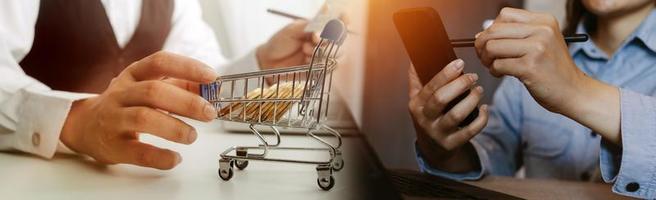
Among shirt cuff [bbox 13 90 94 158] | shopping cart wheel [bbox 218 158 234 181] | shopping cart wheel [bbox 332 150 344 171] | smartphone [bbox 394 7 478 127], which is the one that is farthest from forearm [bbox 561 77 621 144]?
shirt cuff [bbox 13 90 94 158]

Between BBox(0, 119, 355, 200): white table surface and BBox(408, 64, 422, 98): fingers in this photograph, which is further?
BBox(408, 64, 422, 98): fingers

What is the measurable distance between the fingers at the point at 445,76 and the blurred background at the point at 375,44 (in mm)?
52

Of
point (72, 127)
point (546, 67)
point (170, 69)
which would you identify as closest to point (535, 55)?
point (546, 67)

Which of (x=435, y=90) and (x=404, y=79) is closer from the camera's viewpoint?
(x=435, y=90)

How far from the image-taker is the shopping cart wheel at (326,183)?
66 centimetres

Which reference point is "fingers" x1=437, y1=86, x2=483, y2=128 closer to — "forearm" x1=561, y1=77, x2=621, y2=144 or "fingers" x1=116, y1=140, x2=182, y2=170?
"forearm" x1=561, y1=77, x2=621, y2=144

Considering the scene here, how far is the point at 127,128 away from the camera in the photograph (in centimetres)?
67

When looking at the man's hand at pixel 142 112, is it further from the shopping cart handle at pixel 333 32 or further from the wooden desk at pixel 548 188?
the wooden desk at pixel 548 188

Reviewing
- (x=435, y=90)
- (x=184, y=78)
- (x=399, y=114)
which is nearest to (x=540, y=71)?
(x=435, y=90)

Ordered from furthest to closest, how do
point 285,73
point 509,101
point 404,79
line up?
point 509,101 < point 404,79 < point 285,73

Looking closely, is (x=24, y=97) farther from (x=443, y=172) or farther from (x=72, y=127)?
(x=443, y=172)

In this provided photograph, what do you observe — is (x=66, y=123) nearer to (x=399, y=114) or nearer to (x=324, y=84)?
(x=324, y=84)

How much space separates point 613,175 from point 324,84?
0.31 metres

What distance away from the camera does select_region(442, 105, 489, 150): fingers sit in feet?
2.43
